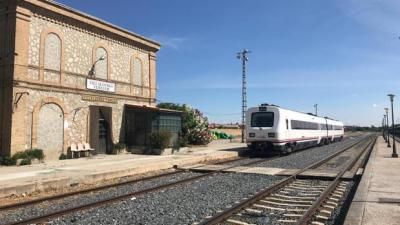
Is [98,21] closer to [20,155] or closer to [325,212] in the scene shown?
[20,155]

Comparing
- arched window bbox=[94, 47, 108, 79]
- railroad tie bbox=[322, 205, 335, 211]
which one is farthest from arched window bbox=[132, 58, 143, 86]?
railroad tie bbox=[322, 205, 335, 211]

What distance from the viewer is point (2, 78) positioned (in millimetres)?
19562

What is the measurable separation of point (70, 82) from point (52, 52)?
181 centimetres

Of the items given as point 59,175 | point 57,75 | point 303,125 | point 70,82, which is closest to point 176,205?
point 59,175

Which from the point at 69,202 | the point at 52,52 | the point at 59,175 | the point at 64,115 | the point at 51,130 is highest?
the point at 52,52

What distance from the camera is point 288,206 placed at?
10547mm

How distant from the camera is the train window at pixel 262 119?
87.4ft

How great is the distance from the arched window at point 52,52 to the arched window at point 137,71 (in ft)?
21.9

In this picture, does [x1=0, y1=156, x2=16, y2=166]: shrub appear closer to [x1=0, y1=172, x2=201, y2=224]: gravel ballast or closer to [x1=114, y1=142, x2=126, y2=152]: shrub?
[x1=0, y1=172, x2=201, y2=224]: gravel ballast

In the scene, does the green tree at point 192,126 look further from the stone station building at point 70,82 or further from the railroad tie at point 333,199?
the railroad tie at point 333,199

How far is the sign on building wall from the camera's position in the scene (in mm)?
23875

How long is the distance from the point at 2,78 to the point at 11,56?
1066mm

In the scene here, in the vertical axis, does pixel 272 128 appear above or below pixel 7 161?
above

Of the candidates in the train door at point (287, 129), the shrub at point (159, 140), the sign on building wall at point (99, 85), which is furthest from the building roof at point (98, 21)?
the train door at point (287, 129)
